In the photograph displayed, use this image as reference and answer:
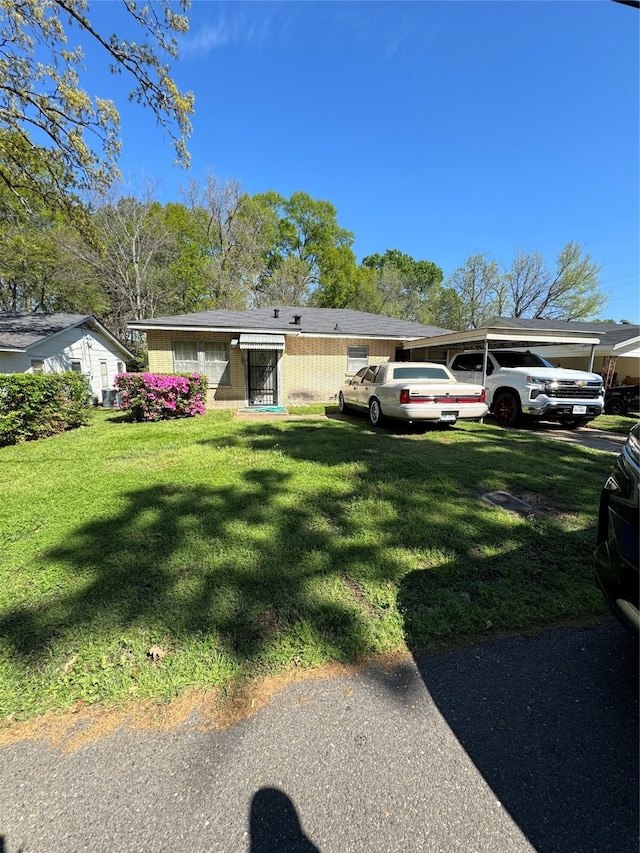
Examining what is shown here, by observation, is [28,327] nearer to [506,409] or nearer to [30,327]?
[30,327]

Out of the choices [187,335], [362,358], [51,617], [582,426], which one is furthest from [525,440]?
[187,335]

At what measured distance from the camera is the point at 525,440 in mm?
7262

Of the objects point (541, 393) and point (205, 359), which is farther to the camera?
point (205, 359)

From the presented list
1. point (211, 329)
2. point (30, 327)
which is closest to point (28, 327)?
point (30, 327)

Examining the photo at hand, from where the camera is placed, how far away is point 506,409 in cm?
942

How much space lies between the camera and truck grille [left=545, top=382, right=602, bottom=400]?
27.9 ft

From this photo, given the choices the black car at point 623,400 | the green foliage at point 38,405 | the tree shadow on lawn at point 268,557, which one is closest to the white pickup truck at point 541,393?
the tree shadow on lawn at point 268,557

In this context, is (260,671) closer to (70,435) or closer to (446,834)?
(446,834)

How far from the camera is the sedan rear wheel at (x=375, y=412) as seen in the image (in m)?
8.47

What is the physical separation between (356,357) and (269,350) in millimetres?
3615

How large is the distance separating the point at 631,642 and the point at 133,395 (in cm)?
1012

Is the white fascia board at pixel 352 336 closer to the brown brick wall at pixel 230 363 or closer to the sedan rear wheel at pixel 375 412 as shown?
the brown brick wall at pixel 230 363

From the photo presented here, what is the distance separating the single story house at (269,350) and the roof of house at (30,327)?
5.40 m

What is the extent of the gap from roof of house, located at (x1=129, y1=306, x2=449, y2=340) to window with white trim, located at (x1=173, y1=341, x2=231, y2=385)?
0.78 metres
